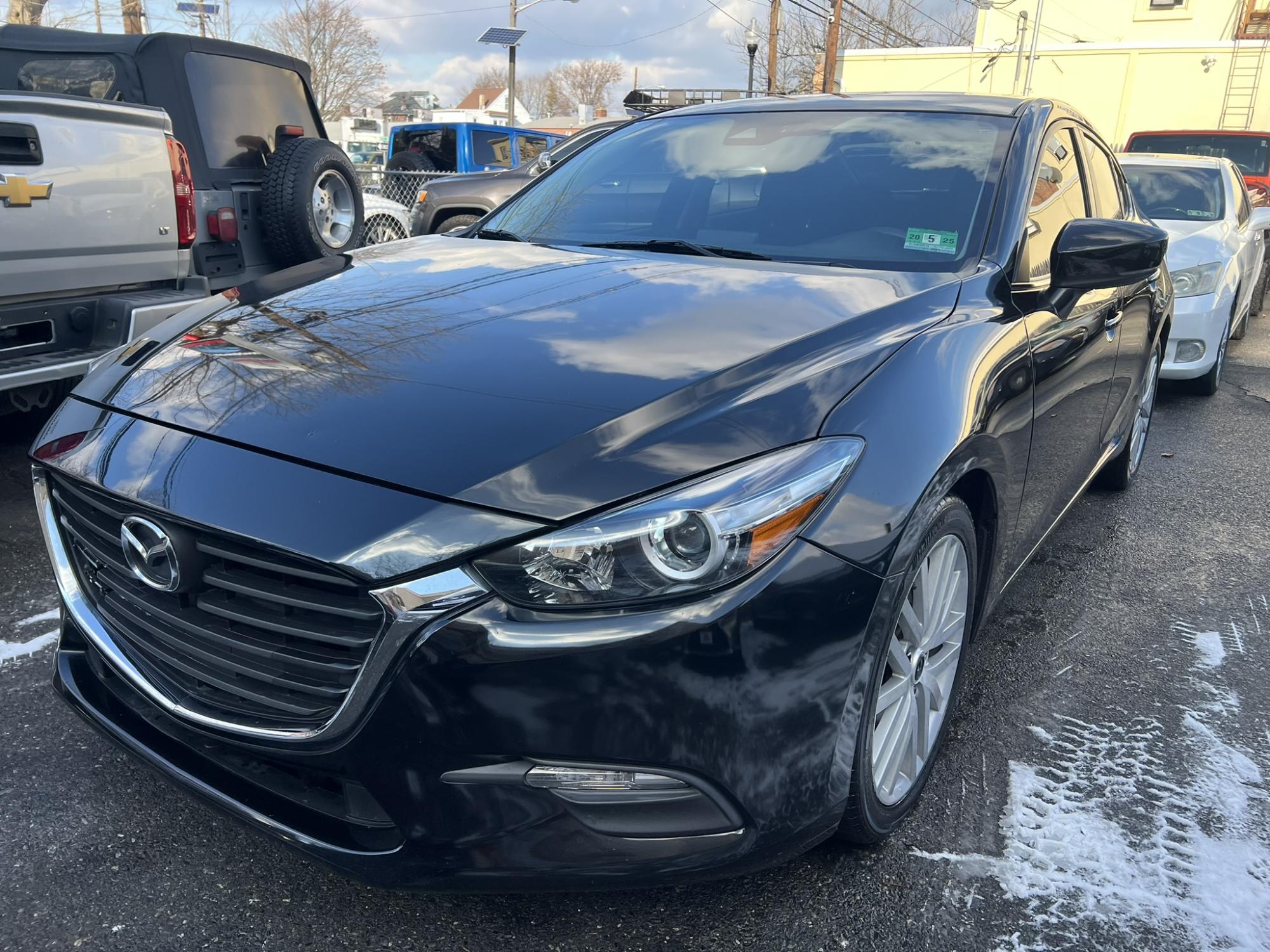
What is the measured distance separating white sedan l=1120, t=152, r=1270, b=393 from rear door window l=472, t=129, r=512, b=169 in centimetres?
975

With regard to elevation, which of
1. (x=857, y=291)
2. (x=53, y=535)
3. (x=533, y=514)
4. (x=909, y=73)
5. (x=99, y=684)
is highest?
(x=909, y=73)

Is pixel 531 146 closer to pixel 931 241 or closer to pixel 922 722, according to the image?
pixel 931 241

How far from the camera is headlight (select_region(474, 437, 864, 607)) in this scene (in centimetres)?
156

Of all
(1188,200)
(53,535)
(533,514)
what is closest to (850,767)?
(533,514)

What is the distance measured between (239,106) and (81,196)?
1827 mm

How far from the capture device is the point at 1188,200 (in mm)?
7570

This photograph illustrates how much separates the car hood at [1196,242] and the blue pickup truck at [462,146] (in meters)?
9.97

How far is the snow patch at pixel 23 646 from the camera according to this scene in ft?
9.52

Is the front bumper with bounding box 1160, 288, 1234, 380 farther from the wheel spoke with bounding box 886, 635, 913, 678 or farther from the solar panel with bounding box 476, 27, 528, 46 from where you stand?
the solar panel with bounding box 476, 27, 528, 46

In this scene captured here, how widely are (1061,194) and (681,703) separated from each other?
98.3 inches

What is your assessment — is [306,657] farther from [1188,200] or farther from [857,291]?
[1188,200]

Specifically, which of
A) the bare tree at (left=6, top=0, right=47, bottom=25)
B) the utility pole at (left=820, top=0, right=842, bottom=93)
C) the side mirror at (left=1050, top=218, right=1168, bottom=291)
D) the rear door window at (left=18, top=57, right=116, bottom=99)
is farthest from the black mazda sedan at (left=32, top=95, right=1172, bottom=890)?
the utility pole at (left=820, top=0, right=842, bottom=93)

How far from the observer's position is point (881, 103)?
10.7 ft

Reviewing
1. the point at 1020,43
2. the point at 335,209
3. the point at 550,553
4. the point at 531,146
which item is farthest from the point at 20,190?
the point at 1020,43
